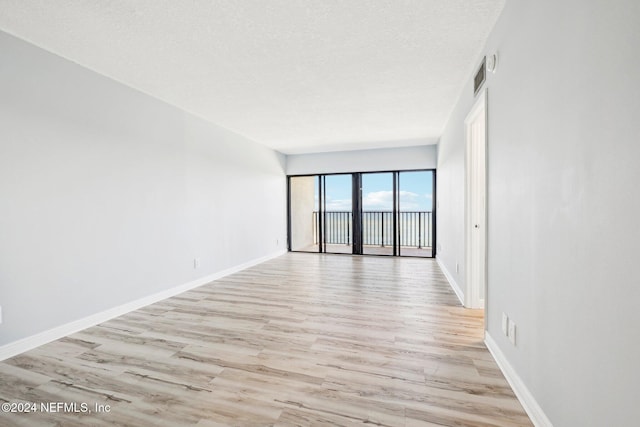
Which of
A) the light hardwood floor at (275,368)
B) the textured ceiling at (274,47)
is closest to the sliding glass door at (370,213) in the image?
the textured ceiling at (274,47)

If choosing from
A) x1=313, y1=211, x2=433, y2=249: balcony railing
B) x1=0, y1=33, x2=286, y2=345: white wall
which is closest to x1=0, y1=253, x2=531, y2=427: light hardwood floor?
x1=0, y1=33, x2=286, y2=345: white wall

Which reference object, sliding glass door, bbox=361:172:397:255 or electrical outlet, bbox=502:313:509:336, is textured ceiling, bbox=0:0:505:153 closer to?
electrical outlet, bbox=502:313:509:336

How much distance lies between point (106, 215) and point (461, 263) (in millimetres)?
3795

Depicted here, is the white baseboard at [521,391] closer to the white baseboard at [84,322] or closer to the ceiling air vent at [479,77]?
the ceiling air vent at [479,77]

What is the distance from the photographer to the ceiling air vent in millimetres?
2260

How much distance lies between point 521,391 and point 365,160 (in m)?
5.21

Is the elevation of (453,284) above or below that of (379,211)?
below

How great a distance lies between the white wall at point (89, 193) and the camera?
210 cm

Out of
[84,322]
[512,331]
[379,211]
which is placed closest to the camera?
[512,331]

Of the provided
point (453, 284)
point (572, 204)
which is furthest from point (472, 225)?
point (572, 204)

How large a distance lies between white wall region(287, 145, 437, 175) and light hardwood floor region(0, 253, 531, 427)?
140 inches

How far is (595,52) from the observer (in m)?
0.98

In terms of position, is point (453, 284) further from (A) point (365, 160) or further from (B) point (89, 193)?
(B) point (89, 193)

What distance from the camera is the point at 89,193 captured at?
258 centimetres
